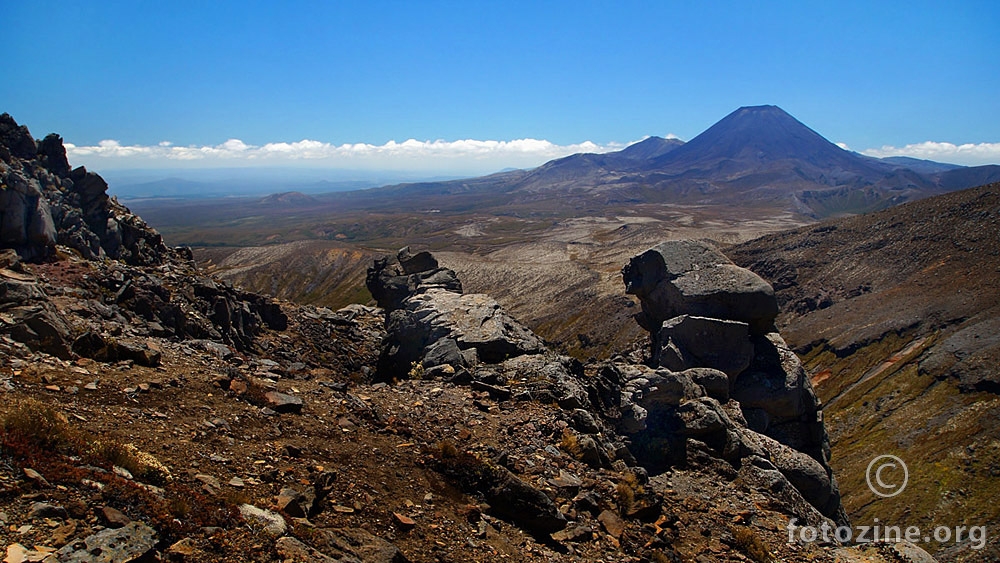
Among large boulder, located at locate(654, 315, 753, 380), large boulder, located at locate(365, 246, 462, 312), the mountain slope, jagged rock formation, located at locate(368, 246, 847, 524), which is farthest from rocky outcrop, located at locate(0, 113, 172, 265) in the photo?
the mountain slope

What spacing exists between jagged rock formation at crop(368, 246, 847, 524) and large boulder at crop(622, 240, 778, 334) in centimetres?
8

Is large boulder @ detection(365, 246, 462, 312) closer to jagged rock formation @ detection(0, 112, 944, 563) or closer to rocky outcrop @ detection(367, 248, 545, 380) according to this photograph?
rocky outcrop @ detection(367, 248, 545, 380)

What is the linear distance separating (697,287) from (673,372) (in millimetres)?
7900

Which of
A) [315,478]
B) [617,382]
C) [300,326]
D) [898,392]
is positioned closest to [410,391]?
[315,478]

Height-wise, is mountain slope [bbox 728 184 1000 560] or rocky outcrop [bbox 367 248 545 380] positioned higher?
rocky outcrop [bbox 367 248 545 380]

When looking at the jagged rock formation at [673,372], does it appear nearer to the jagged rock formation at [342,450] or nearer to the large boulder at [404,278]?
the jagged rock formation at [342,450]

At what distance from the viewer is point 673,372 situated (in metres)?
24.7

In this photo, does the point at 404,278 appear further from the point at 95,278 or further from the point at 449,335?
the point at 95,278

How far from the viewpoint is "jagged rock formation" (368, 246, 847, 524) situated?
18.6 meters

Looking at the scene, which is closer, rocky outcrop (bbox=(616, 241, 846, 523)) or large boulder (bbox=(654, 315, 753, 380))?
rocky outcrop (bbox=(616, 241, 846, 523))

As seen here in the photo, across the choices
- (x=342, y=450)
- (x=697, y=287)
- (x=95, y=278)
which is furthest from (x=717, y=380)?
(x=95, y=278)

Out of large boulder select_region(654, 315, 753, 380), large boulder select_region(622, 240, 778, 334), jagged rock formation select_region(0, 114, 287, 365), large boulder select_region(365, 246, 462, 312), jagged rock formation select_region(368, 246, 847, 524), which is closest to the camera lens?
jagged rock formation select_region(0, 114, 287, 365)

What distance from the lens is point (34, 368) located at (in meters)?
11.1

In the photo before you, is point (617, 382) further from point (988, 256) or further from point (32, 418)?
point (988, 256)
